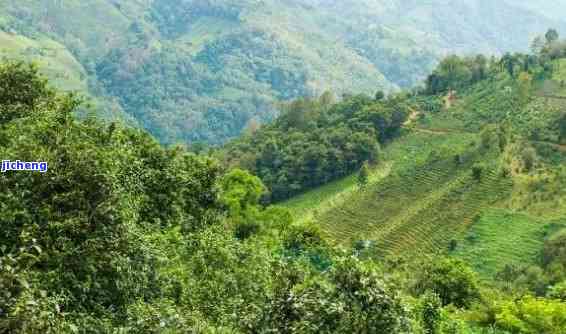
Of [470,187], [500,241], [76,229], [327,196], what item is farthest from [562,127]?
[76,229]

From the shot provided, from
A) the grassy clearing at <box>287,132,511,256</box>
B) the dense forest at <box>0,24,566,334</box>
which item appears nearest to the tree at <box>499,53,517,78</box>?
the grassy clearing at <box>287,132,511,256</box>

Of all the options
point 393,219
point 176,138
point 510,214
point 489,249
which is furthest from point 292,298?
point 176,138

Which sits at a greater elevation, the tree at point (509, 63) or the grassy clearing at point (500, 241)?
the tree at point (509, 63)

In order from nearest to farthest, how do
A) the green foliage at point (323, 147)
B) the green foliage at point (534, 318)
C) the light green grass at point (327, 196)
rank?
the green foliage at point (534, 318) → the light green grass at point (327, 196) → the green foliage at point (323, 147)

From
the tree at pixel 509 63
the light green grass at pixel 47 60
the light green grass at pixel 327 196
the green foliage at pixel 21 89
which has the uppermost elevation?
the light green grass at pixel 47 60

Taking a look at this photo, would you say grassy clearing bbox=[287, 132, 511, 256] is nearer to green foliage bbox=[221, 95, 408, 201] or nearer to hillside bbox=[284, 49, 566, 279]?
hillside bbox=[284, 49, 566, 279]

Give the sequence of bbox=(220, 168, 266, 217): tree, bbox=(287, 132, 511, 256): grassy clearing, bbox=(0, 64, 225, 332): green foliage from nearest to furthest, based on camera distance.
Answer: bbox=(0, 64, 225, 332): green foliage, bbox=(220, 168, 266, 217): tree, bbox=(287, 132, 511, 256): grassy clearing

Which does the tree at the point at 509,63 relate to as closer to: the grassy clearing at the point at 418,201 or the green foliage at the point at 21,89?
the grassy clearing at the point at 418,201

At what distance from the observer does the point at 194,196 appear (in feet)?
86.1

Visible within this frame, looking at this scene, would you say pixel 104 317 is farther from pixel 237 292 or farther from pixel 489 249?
pixel 489 249

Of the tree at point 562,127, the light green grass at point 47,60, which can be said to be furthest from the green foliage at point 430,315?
the light green grass at point 47,60

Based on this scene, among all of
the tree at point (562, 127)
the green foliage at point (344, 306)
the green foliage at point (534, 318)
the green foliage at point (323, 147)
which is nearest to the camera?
the green foliage at point (344, 306)

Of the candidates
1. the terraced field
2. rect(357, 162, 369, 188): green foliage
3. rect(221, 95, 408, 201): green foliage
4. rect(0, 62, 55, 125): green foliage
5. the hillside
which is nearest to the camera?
rect(0, 62, 55, 125): green foliage

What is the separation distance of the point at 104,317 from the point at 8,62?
13.7 meters
